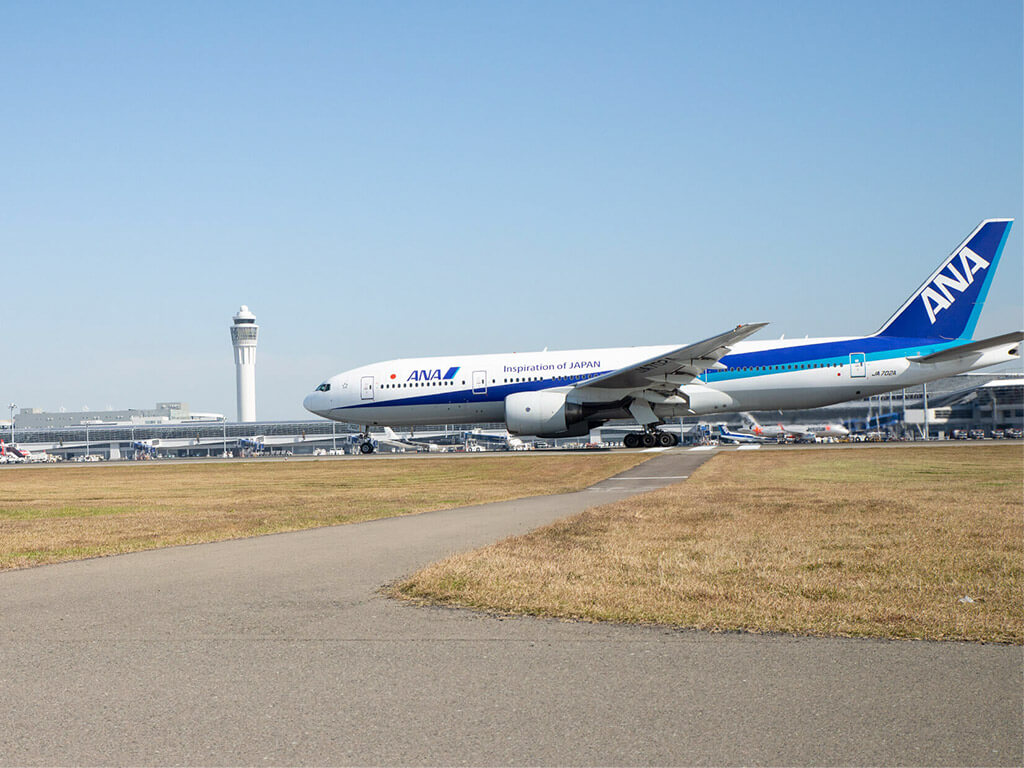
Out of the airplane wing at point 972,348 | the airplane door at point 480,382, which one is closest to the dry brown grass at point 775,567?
the airplane wing at point 972,348

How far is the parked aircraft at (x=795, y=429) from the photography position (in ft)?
258

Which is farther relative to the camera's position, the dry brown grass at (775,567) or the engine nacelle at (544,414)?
the engine nacelle at (544,414)

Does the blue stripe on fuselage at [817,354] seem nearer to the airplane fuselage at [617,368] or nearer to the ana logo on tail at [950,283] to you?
the airplane fuselage at [617,368]

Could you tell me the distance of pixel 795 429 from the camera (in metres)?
84.0

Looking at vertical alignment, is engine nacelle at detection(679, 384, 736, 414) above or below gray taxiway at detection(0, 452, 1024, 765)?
above

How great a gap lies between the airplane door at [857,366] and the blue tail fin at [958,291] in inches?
82.9

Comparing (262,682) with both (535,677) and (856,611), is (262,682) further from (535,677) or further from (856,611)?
(856,611)

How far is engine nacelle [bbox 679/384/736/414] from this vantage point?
4009cm

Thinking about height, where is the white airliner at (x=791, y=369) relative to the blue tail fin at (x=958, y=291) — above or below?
below

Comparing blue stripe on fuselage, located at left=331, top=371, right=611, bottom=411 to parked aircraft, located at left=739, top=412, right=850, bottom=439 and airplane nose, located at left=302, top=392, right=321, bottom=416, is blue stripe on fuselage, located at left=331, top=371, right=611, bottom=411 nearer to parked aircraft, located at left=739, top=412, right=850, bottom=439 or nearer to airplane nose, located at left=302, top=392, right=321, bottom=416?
airplane nose, located at left=302, top=392, right=321, bottom=416

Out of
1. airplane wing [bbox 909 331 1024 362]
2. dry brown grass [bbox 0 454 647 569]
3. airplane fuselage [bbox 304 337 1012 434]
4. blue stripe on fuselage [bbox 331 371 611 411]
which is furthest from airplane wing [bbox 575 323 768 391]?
airplane wing [bbox 909 331 1024 362]

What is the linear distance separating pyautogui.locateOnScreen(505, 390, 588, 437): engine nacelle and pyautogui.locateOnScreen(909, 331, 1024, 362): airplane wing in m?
14.4

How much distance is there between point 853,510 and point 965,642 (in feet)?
27.4

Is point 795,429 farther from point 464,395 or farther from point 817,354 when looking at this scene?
point 464,395
